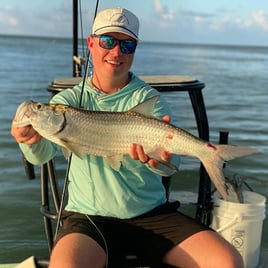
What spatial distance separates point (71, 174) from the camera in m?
3.46

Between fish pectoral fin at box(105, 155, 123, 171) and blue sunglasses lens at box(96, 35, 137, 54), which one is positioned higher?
blue sunglasses lens at box(96, 35, 137, 54)

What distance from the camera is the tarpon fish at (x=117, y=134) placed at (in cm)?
295

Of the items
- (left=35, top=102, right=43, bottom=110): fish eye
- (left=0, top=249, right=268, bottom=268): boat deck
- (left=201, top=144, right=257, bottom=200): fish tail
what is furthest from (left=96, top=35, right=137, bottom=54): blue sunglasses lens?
(left=0, top=249, right=268, bottom=268): boat deck

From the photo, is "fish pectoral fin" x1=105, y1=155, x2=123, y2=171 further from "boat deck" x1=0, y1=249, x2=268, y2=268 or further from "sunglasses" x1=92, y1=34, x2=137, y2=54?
→ "boat deck" x1=0, y1=249, x2=268, y2=268

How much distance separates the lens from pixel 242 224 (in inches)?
164

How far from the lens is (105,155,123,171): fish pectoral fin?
10.2 feet

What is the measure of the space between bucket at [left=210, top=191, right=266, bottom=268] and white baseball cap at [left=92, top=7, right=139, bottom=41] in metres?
1.52

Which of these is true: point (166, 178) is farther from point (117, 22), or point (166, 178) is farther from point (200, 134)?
point (117, 22)

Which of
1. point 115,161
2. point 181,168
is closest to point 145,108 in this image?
point 115,161

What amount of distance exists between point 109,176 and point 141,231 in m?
0.37

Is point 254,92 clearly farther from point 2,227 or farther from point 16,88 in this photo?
point 2,227

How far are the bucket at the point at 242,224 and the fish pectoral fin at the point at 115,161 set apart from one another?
4.44 ft

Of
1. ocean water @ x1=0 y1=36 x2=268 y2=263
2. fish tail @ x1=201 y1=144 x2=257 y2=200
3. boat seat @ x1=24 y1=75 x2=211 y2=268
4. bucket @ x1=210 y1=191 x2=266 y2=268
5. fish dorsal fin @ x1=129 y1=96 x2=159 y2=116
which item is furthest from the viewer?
ocean water @ x1=0 y1=36 x2=268 y2=263

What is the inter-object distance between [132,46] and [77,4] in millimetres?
1315
